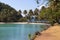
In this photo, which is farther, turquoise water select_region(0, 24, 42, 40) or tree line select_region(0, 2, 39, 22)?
tree line select_region(0, 2, 39, 22)

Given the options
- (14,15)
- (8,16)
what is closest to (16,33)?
(8,16)

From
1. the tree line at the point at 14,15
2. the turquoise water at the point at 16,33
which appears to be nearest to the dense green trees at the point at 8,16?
the tree line at the point at 14,15

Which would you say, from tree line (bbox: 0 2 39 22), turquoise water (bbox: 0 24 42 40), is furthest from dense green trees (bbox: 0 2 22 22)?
turquoise water (bbox: 0 24 42 40)

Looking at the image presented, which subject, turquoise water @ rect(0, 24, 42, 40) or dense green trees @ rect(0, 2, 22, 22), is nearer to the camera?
turquoise water @ rect(0, 24, 42, 40)

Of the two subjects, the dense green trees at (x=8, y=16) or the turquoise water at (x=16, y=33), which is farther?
the dense green trees at (x=8, y=16)

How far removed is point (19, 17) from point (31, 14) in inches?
401

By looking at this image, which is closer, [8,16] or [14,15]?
[8,16]

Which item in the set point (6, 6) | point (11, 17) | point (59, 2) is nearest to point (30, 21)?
point (11, 17)

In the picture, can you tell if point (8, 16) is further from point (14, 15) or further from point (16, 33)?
point (16, 33)

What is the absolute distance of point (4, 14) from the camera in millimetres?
89375

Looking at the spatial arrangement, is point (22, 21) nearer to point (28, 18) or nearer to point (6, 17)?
point (28, 18)

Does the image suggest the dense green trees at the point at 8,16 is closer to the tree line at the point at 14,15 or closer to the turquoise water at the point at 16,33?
the tree line at the point at 14,15

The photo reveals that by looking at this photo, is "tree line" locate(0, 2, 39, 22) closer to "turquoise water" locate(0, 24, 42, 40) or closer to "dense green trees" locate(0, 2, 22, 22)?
"dense green trees" locate(0, 2, 22, 22)

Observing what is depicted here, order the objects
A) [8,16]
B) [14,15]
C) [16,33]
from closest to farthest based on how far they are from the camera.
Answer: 1. [16,33]
2. [8,16]
3. [14,15]
